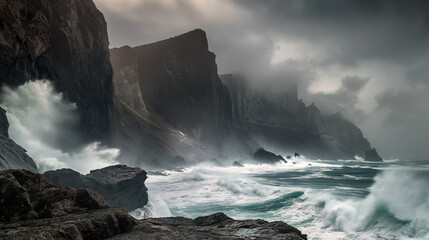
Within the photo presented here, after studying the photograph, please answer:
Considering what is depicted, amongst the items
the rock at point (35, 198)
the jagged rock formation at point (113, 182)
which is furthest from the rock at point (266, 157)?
the rock at point (35, 198)

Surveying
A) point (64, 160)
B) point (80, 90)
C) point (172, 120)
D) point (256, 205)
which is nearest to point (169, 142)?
point (172, 120)

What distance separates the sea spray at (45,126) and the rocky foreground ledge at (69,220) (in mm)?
27908

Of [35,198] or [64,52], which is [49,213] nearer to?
[35,198]

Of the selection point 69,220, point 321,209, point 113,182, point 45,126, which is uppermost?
point 45,126

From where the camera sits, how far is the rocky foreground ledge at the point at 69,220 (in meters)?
5.30

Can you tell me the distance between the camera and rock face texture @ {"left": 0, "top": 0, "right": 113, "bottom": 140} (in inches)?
985

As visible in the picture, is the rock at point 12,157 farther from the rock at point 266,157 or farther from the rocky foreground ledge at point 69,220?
the rock at point 266,157

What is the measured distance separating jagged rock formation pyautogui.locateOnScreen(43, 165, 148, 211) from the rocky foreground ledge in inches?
442

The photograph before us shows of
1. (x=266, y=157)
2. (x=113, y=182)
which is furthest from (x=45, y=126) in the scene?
(x=266, y=157)

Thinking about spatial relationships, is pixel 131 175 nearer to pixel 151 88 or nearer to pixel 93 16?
pixel 93 16

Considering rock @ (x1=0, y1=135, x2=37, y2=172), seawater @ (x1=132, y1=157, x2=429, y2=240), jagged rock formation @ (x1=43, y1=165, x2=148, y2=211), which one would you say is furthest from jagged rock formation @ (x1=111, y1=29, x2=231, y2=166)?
rock @ (x1=0, y1=135, x2=37, y2=172)

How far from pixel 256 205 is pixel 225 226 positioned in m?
16.5

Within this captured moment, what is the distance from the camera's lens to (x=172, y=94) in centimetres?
10612

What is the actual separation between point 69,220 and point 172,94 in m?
102
